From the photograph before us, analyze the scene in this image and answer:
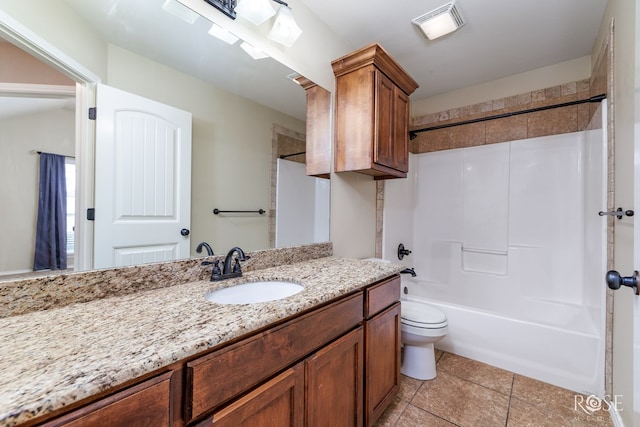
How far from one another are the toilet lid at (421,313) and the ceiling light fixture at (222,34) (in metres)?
1.96

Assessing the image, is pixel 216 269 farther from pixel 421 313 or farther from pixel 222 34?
pixel 421 313

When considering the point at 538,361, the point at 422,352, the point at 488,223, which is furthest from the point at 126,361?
the point at 488,223

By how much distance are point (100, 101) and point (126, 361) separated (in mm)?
912

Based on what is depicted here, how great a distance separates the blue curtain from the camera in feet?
2.67

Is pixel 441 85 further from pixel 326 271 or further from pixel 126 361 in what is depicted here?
pixel 126 361

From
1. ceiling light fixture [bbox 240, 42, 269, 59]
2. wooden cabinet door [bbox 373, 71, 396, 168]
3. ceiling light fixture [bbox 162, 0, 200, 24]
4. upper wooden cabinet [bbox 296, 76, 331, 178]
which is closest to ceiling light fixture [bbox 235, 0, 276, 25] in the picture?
ceiling light fixture [bbox 240, 42, 269, 59]

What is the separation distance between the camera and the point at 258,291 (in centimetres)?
119

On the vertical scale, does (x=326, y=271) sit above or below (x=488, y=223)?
below

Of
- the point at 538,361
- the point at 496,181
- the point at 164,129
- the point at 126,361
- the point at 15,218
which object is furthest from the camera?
the point at 496,181

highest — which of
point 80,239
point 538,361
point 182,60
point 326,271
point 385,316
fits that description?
point 182,60

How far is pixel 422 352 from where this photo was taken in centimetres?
183

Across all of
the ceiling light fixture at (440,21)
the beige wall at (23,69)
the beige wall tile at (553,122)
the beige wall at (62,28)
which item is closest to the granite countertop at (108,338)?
the beige wall at (23,69)

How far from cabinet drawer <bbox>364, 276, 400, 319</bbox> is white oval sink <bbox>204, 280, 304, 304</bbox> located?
0.34m

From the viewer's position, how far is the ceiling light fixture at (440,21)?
1.68 metres
